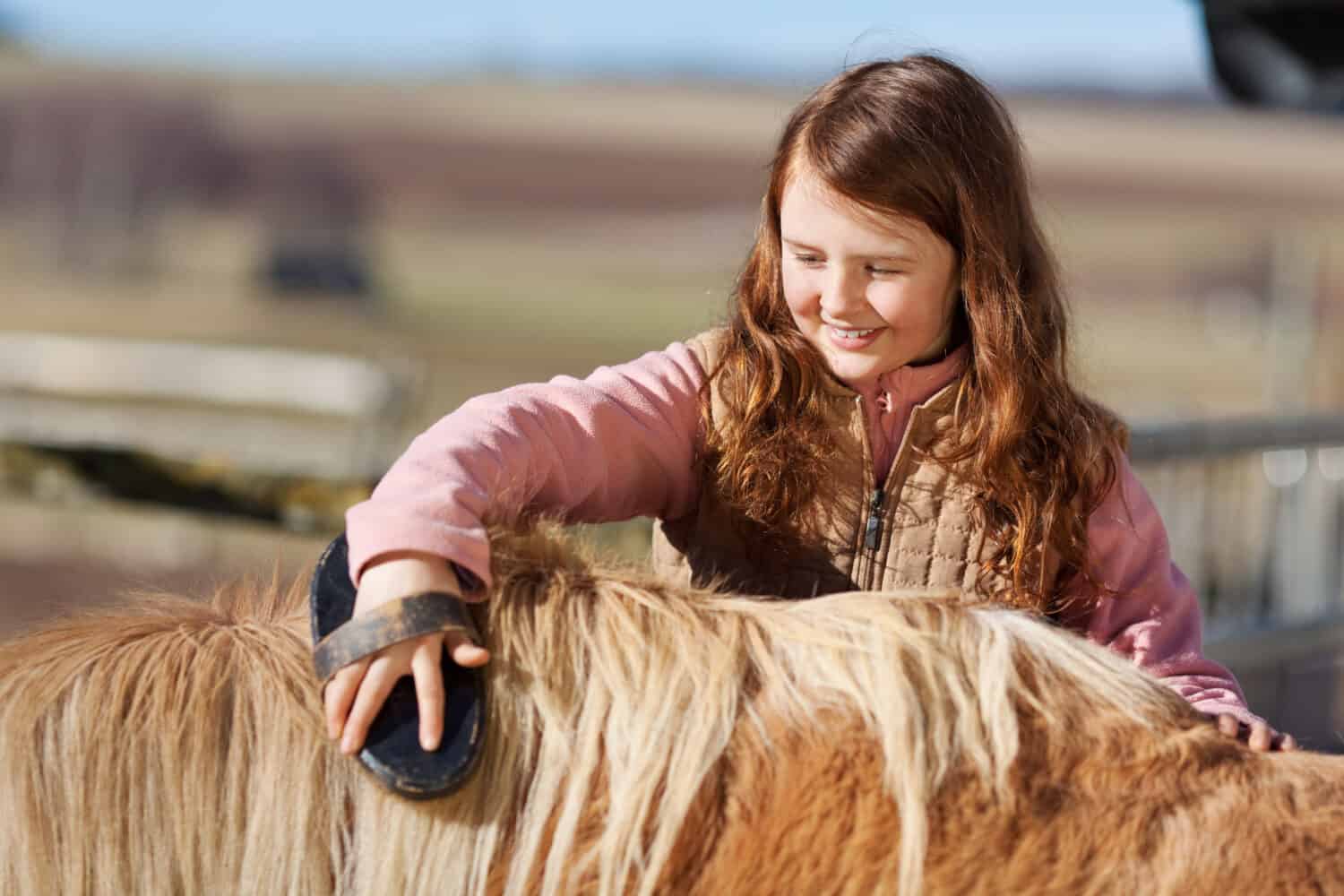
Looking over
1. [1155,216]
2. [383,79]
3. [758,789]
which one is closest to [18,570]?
[758,789]

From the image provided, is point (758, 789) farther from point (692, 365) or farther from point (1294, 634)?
point (1294, 634)

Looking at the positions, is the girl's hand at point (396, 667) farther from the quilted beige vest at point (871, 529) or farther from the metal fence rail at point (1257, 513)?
the metal fence rail at point (1257, 513)

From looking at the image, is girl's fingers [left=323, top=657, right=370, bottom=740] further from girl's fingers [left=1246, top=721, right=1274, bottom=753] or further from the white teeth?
girl's fingers [left=1246, top=721, right=1274, bottom=753]

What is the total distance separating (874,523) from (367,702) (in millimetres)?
697

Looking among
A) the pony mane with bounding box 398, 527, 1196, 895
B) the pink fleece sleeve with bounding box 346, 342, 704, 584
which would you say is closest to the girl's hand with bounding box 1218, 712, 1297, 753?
the pony mane with bounding box 398, 527, 1196, 895

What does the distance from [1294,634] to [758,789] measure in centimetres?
440

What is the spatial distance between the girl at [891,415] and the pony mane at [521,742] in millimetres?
265

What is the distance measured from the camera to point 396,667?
137cm

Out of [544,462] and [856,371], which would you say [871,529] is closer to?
[856,371]

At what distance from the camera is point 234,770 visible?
1.39m

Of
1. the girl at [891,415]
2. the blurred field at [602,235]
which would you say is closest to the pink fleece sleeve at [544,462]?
the girl at [891,415]

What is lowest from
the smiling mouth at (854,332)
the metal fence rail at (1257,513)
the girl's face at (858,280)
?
the metal fence rail at (1257,513)

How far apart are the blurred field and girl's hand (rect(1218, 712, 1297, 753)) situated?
505 centimetres

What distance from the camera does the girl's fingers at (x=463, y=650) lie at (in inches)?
54.9
